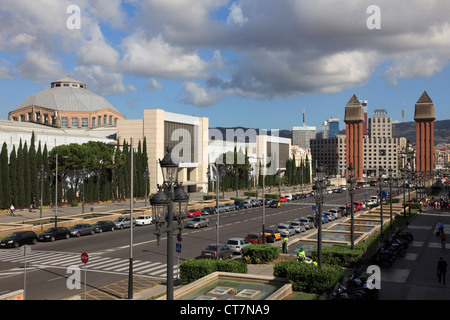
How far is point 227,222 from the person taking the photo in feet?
170

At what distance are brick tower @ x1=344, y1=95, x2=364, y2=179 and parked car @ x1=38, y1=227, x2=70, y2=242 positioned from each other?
509 ft

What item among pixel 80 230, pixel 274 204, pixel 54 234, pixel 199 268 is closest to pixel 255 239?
pixel 199 268

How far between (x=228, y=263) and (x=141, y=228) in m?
28.2

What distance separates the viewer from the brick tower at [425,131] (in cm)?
16238

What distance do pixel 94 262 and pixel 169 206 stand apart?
1950 centimetres

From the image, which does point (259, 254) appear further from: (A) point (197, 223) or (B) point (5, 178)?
(B) point (5, 178)

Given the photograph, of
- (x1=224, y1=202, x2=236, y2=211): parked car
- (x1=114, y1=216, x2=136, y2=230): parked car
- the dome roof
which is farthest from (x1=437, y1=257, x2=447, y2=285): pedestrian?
the dome roof

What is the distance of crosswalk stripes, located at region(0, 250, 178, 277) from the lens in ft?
86.8

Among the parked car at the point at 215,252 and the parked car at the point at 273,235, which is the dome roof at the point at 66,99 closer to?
the parked car at the point at 273,235

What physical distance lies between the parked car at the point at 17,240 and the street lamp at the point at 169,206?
28.4 metres

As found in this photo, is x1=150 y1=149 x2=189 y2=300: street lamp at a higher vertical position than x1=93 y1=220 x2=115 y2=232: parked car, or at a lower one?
higher

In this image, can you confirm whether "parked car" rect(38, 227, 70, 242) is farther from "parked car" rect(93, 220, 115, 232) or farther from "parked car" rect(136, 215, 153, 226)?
"parked car" rect(136, 215, 153, 226)
